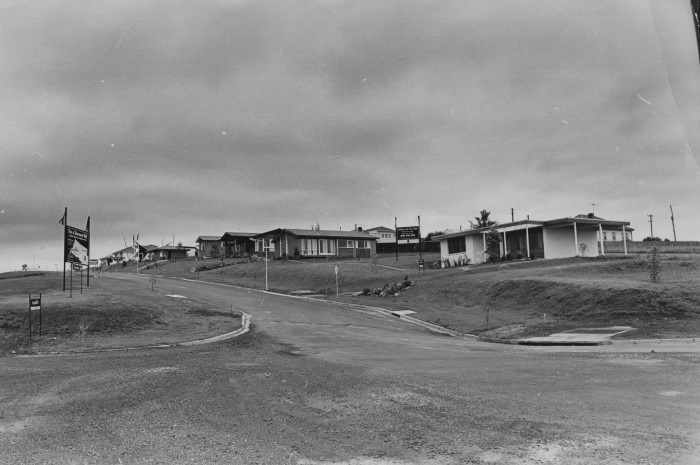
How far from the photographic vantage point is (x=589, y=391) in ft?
29.3

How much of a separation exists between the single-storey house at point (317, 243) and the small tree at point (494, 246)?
25075mm

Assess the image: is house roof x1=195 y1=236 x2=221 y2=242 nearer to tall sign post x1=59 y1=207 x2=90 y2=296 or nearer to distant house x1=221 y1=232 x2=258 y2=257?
distant house x1=221 y1=232 x2=258 y2=257

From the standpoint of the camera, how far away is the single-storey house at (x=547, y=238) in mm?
44469

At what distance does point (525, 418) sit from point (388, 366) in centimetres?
503

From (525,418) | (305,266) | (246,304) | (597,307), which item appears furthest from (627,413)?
(305,266)

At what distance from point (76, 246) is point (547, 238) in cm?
3703

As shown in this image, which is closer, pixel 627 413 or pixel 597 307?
pixel 627 413

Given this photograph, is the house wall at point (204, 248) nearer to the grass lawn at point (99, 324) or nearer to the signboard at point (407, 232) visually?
the signboard at point (407, 232)

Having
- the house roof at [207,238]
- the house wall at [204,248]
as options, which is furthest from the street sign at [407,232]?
the house roof at [207,238]

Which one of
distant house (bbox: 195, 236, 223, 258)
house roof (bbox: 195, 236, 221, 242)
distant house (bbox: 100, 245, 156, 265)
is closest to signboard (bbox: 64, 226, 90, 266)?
distant house (bbox: 195, 236, 223, 258)

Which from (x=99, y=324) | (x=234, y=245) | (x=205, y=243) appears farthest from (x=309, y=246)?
(x=99, y=324)

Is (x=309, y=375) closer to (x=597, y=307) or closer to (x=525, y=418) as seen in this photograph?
(x=525, y=418)

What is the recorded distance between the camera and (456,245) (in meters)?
53.6

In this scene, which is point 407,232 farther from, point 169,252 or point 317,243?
point 169,252
